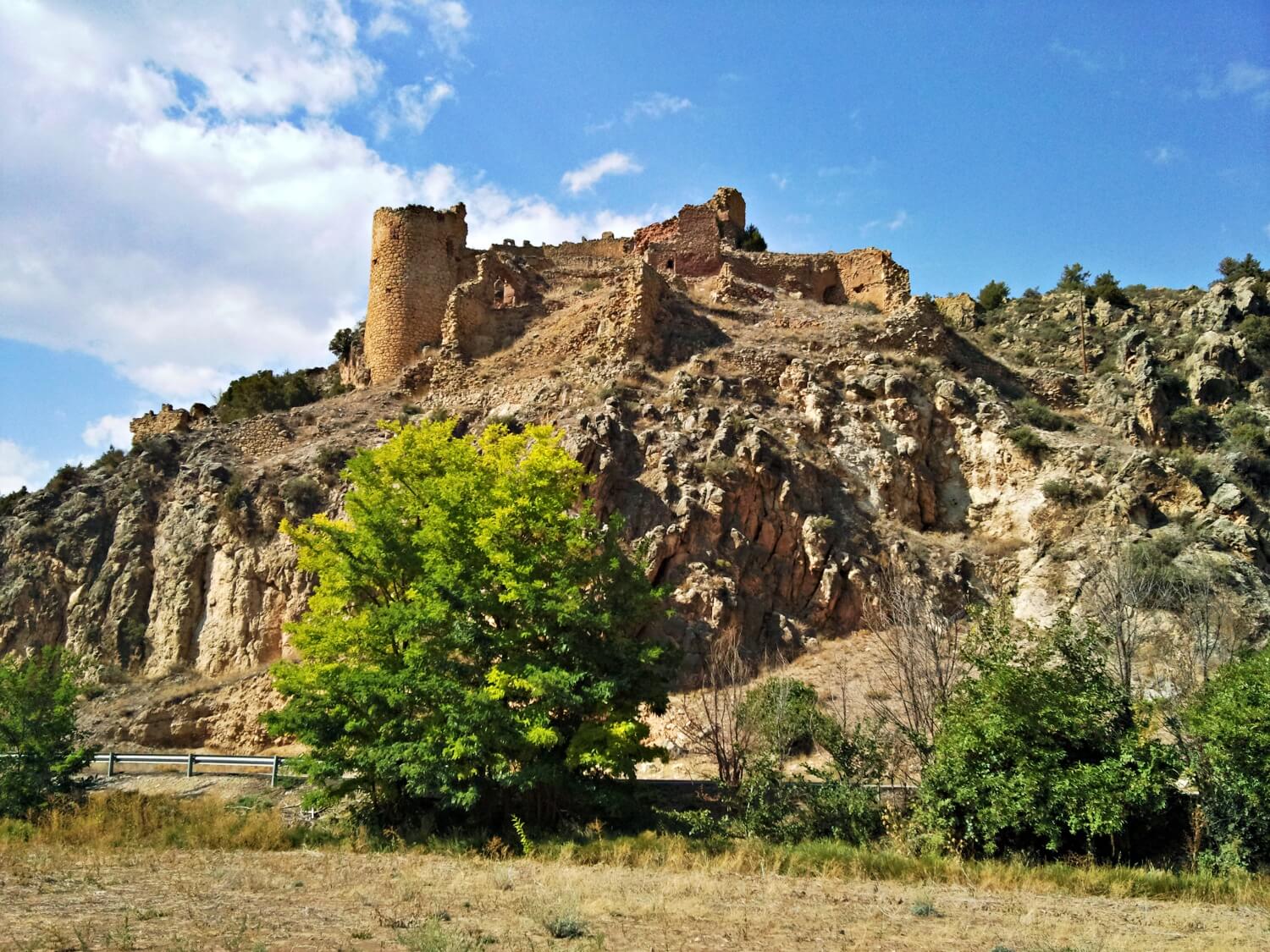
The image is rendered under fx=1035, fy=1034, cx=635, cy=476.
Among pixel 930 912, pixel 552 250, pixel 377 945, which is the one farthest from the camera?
pixel 552 250

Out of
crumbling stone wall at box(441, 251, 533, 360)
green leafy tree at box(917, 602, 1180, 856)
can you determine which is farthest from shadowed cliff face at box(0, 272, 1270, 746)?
green leafy tree at box(917, 602, 1180, 856)

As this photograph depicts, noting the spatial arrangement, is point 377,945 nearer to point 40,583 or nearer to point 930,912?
point 930,912

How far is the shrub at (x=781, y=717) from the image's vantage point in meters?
21.5

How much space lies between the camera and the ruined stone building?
3981 centimetres

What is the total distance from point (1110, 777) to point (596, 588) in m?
9.65

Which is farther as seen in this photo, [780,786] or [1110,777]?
[780,786]

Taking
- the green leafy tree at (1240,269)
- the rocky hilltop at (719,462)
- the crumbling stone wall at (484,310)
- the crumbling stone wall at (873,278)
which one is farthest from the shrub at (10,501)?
the green leafy tree at (1240,269)

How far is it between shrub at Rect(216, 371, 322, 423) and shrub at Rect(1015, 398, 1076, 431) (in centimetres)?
2920

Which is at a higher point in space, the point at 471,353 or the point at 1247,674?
the point at 471,353

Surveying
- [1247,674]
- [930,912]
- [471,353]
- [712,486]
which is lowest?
[930,912]

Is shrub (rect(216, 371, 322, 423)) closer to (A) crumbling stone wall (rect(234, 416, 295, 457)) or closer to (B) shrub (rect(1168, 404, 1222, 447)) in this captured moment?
(A) crumbling stone wall (rect(234, 416, 295, 457))

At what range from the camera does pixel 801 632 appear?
28.5 metres

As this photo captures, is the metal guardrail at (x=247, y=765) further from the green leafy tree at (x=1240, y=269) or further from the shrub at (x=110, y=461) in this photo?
the green leafy tree at (x=1240, y=269)

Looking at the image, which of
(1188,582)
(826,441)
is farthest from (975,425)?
(1188,582)
